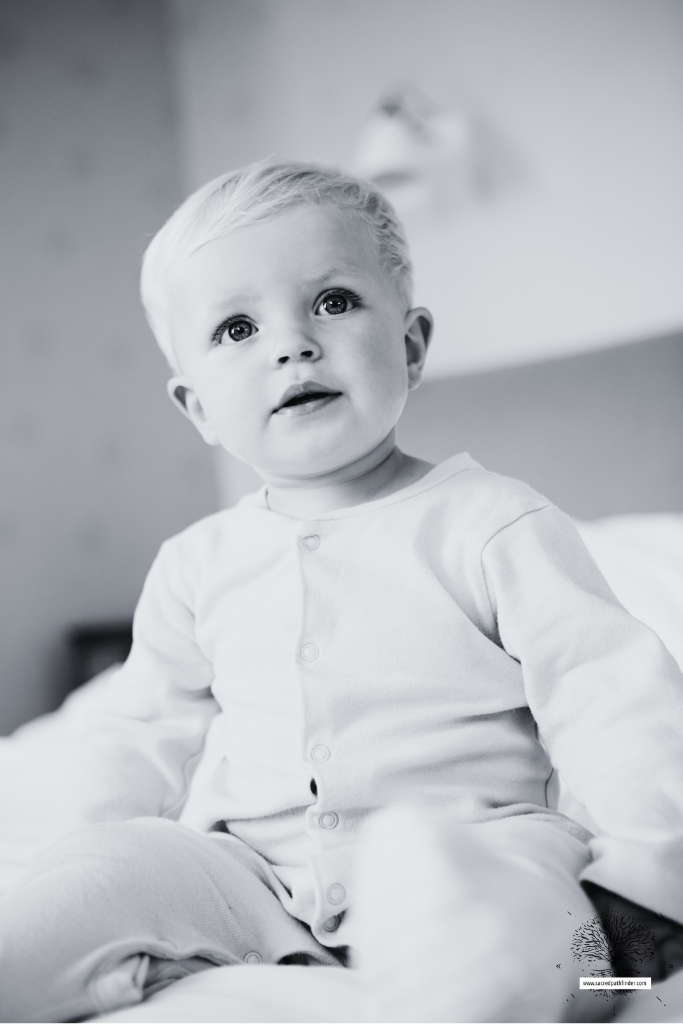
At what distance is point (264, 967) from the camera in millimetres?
557

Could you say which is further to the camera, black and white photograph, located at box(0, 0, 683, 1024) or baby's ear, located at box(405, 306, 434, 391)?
baby's ear, located at box(405, 306, 434, 391)

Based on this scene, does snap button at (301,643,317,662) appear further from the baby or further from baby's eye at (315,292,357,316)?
baby's eye at (315,292,357,316)

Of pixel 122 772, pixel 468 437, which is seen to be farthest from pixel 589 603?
pixel 468 437

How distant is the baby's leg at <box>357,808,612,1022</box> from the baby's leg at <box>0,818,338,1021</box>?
19 centimetres

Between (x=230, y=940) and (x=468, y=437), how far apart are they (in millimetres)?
1266

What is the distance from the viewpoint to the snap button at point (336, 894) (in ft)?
1.99

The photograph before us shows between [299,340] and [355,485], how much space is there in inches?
A: 5.8

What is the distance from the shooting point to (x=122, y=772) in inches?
30.7

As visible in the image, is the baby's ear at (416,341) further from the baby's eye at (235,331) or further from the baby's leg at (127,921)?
the baby's leg at (127,921)

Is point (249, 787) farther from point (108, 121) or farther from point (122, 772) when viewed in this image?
point (108, 121)

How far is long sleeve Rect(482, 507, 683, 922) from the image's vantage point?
51 cm

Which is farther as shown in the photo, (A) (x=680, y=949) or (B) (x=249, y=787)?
(B) (x=249, y=787)

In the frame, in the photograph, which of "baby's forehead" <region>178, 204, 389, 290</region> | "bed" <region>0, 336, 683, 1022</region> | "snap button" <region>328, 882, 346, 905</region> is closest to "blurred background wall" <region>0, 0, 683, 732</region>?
"bed" <region>0, 336, 683, 1022</region>

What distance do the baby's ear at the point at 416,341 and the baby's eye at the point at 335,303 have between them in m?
0.09
